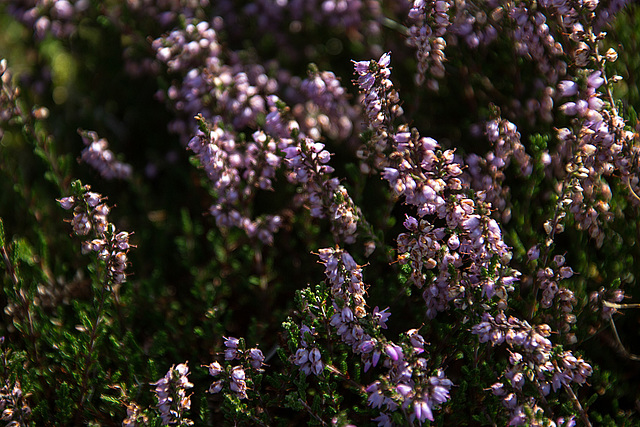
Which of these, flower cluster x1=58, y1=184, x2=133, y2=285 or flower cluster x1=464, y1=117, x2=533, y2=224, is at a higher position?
flower cluster x1=464, y1=117, x2=533, y2=224

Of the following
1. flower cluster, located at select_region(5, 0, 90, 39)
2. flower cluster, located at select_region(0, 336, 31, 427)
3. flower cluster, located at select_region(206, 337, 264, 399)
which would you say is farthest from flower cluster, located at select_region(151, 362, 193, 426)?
flower cluster, located at select_region(5, 0, 90, 39)

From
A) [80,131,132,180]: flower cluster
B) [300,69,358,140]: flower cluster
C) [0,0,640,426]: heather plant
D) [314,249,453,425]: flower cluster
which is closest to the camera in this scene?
[314,249,453,425]: flower cluster

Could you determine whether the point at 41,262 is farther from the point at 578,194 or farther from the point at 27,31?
the point at 578,194

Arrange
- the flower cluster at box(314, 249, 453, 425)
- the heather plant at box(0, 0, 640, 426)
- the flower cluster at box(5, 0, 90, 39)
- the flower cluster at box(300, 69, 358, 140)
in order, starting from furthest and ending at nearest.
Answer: the flower cluster at box(5, 0, 90, 39) → the flower cluster at box(300, 69, 358, 140) → the heather plant at box(0, 0, 640, 426) → the flower cluster at box(314, 249, 453, 425)

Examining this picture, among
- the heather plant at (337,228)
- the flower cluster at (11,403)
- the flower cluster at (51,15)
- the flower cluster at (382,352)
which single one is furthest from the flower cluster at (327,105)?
the flower cluster at (11,403)

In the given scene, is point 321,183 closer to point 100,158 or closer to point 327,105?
point 327,105

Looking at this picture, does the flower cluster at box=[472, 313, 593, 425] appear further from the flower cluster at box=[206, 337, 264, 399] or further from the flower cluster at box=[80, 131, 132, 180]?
the flower cluster at box=[80, 131, 132, 180]

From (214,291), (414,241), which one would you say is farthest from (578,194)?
(214,291)
